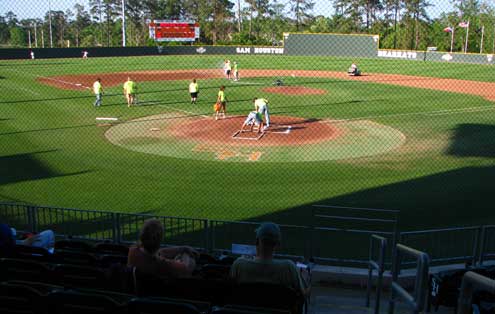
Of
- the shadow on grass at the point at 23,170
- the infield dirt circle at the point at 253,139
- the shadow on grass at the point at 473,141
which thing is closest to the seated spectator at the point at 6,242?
the shadow on grass at the point at 23,170

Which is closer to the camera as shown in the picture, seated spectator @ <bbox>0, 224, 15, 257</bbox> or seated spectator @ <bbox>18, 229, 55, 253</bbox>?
seated spectator @ <bbox>0, 224, 15, 257</bbox>

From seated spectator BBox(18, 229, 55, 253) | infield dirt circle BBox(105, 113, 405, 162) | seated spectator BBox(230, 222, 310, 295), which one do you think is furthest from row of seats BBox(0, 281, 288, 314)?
infield dirt circle BBox(105, 113, 405, 162)

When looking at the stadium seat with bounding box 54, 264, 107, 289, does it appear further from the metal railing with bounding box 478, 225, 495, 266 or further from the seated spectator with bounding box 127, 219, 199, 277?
the metal railing with bounding box 478, 225, 495, 266

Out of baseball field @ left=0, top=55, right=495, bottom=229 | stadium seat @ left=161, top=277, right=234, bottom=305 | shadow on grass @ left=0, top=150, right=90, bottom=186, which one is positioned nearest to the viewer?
stadium seat @ left=161, top=277, right=234, bottom=305

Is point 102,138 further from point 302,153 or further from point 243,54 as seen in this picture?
point 243,54

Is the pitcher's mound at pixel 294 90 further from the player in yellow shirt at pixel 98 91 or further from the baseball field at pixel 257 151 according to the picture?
the player in yellow shirt at pixel 98 91

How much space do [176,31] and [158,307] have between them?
52.8 m

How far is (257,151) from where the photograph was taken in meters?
16.9

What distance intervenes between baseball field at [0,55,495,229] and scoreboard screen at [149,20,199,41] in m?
19.6

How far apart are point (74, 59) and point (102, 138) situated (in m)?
34.3

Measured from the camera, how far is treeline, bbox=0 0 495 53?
1622cm

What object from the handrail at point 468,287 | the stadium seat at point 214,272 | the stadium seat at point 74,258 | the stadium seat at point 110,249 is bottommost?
→ the stadium seat at point 110,249

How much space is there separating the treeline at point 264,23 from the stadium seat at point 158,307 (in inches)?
347

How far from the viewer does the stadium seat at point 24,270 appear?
4.82 m
